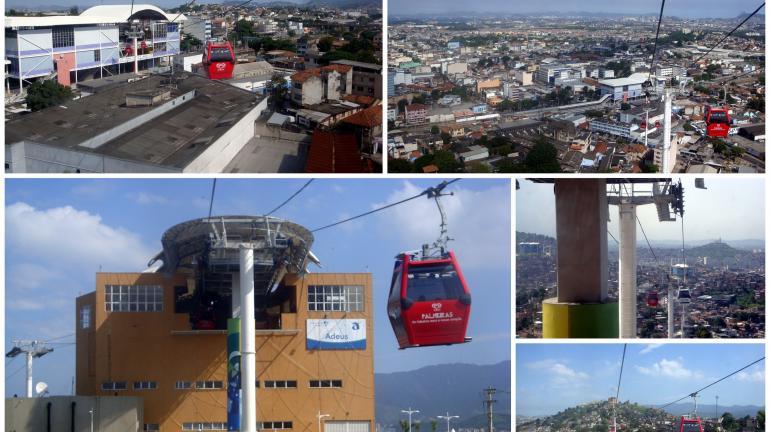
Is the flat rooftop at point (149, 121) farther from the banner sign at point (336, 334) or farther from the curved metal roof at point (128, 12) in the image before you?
the banner sign at point (336, 334)

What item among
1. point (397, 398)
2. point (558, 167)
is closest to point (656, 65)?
point (558, 167)

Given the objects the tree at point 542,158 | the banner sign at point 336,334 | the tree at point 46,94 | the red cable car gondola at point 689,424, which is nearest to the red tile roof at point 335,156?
the tree at point 542,158

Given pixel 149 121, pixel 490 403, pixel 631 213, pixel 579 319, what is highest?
pixel 149 121

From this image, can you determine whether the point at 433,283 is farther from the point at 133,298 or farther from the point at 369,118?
the point at 133,298

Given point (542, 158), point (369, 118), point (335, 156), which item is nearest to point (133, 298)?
point (335, 156)

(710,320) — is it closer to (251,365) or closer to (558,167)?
(558,167)

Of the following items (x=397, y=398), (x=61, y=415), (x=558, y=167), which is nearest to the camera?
(x=558, y=167)

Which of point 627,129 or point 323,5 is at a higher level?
point 323,5
